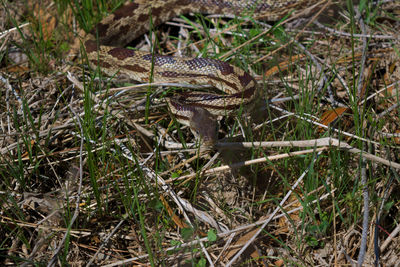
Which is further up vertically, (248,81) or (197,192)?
(248,81)

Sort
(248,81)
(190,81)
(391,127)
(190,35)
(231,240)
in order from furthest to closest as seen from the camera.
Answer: (190,35)
(190,81)
(248,81)
(391,127)
(231,240)

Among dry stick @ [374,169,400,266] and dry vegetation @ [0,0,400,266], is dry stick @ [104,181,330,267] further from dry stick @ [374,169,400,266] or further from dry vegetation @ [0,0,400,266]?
dry stick @ [374,169,400,266]

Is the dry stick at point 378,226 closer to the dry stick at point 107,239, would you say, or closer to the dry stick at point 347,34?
the dry stick at point 107,239

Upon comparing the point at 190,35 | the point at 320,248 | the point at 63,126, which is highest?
the point at 190,35

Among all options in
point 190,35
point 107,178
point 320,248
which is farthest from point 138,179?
point 190,35

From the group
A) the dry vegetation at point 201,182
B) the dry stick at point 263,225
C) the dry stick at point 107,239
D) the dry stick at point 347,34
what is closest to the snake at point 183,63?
the dry vegetation at point 201,182

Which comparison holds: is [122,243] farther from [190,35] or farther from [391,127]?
[190,35]

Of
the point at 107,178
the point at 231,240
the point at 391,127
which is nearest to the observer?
the point at 231,240

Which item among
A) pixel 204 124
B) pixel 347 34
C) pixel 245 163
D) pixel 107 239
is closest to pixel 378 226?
pixel 245 163
